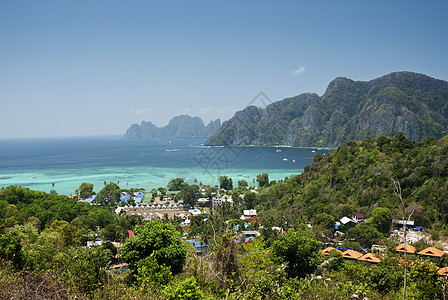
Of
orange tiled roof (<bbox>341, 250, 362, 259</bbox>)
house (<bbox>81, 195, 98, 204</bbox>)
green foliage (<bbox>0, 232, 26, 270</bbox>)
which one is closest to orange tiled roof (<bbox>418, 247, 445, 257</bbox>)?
orange tiled roof (<bbox>341, 250, 362, 259</bbox>)

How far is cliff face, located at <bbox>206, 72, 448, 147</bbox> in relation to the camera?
273ft

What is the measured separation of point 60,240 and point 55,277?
7039mm

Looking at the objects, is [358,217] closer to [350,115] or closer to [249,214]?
[249,214]

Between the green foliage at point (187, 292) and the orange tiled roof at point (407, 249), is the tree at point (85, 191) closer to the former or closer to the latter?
the orange tiled roof at point (407, 249)

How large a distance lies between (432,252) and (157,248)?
13.0 meters

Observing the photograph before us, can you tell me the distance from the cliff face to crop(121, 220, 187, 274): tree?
241 ft

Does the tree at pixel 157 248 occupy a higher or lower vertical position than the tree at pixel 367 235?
higher

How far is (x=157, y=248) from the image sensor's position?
7516 millimetres

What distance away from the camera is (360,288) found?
5289mm

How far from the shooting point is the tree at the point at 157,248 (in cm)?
729

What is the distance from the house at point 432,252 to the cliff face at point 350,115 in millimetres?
68409

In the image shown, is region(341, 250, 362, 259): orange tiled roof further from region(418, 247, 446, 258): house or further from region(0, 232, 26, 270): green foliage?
region(0, 232, 26, 270): green foliage

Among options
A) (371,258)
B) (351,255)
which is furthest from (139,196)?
(371,258)

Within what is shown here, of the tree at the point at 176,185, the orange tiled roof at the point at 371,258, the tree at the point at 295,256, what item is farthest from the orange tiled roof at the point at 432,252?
the tree at the point at 176,185
